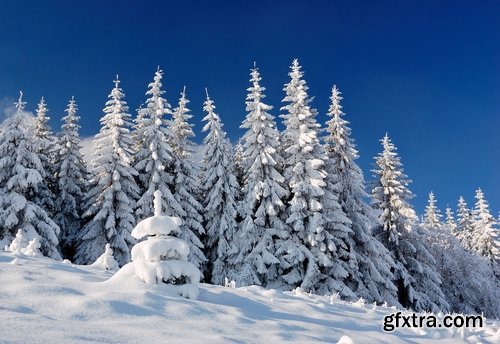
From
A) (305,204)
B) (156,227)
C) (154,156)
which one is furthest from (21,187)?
(156,227)

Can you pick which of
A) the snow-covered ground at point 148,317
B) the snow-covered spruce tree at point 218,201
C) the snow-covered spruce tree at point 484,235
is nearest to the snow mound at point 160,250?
the snow-covered ground at point 148,317

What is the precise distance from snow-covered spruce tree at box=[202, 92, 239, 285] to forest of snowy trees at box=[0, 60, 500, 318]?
8 centimetres

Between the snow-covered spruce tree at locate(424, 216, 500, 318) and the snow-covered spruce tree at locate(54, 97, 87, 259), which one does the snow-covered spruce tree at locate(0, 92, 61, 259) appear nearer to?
the snow-covered spruce tree at locate(54, 97, 87, 259)

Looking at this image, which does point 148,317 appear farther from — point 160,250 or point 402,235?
point 402,235

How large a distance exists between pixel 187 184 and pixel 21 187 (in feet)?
33.7

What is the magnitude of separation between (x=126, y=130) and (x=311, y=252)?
14.6 metres

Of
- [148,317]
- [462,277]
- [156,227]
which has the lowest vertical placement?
[148,317]

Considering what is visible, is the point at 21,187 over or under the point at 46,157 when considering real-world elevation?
under

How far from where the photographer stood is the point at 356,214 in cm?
2984

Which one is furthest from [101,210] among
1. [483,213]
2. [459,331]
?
[483,213]

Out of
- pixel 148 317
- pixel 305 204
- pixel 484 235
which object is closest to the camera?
pixel 148 317

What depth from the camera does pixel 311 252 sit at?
86.6 feet

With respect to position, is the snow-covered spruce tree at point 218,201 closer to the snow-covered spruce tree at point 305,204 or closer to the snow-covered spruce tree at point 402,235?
the snow-covered spruce tree at point 305,204

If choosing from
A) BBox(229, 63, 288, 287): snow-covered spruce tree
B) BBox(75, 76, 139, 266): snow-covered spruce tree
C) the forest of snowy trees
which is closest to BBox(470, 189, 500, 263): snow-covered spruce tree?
the forest of snowy trees
